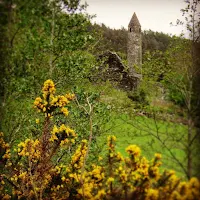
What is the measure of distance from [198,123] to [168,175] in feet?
1.78

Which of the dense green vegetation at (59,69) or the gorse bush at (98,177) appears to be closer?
the gorse bush at (98,177)

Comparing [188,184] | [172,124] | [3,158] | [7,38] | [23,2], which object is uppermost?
[23,2]

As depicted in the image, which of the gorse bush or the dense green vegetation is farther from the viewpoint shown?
the dense green vegetation

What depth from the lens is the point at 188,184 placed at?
87.6 inches

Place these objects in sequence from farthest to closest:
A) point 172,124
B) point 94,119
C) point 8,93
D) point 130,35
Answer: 1. point 130,35
2. point 94,119
3. point 8,93
4. point 172,124

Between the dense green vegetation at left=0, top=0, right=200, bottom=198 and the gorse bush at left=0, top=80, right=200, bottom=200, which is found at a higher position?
the dense green vegetation at left=0, top=0, right=200, bottom=198

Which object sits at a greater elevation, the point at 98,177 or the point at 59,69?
the point at 59,69

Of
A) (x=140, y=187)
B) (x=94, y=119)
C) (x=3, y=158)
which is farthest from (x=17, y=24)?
(x=140, y=187)

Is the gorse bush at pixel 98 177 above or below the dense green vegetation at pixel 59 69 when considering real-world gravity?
below

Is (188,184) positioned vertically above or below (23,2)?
below

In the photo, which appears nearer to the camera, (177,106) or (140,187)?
(140,187)

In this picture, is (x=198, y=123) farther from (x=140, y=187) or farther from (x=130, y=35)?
(x=130, y=35)

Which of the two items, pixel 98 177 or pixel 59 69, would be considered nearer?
pixel 98 177

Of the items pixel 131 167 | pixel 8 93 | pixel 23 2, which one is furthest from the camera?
pixel 8 93
